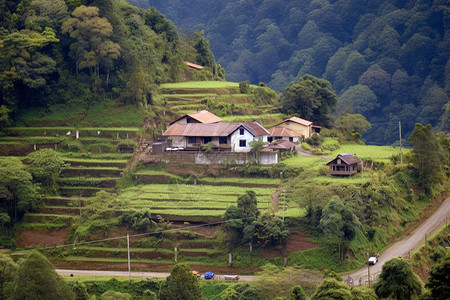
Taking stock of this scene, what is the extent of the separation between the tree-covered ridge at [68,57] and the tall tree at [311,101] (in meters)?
9.82

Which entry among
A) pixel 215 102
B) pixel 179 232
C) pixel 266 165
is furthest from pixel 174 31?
pixel 179 232

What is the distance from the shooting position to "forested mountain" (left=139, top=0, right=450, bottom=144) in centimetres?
8671

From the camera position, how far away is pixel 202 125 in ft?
173

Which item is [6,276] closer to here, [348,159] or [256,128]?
[348,159]

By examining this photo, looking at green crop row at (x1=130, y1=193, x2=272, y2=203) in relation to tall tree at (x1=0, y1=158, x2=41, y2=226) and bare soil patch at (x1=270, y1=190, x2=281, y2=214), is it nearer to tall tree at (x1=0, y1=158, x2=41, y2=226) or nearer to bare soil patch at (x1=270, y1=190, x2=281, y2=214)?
bare soil patch at (x1=270, y1=190, x2=281, y2=214)

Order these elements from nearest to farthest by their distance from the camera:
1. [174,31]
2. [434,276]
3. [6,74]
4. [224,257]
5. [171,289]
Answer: [434,276] → [171,289] → [224,257] → [6,74] → [174,31]

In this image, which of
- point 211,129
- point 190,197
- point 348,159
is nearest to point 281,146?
point 211,129

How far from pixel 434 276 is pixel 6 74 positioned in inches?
1356

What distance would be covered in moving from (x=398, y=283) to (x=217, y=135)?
1867cm

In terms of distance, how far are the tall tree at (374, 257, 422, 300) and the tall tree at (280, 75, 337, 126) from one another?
25.4 meters

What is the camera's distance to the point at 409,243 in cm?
4512

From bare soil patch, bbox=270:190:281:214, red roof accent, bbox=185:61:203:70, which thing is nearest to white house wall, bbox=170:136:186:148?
bare soil patch, bbox=270:190:281:214

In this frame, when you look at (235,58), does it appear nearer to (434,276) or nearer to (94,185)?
(94,185)

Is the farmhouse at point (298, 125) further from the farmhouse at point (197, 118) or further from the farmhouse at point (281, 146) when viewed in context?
the farmhouse at point (197, 118)
